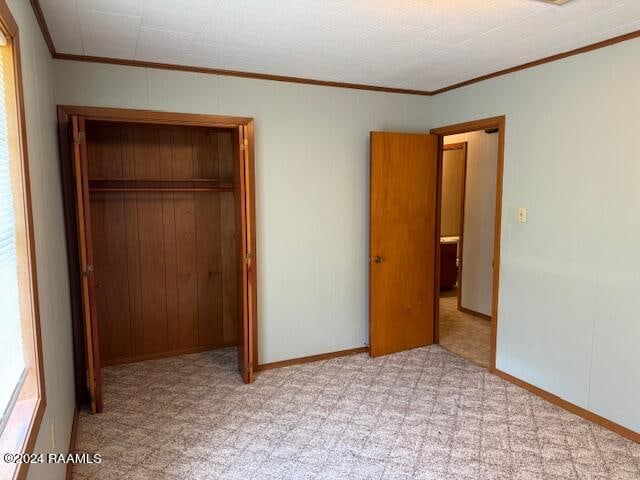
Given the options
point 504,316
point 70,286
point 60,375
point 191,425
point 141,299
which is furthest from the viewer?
point 141,299

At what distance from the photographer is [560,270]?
10.0ft

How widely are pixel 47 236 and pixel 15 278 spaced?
61cm

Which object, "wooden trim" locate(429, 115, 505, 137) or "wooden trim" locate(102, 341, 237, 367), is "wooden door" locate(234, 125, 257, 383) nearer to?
"wooden trim" locate(102, 341, 237, 367)

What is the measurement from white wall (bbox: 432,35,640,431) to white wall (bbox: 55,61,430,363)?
1122mm

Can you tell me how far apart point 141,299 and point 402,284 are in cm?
235

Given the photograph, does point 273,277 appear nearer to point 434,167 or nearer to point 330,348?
point 330,348

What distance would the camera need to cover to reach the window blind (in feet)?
4.82

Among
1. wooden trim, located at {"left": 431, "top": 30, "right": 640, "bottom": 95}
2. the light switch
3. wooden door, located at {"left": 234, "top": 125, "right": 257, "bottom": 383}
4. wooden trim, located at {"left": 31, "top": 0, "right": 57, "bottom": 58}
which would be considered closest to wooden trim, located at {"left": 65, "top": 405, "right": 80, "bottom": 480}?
wooden door, located at {"left": 234, "top": 125, "right": 257, "bottom": 383}

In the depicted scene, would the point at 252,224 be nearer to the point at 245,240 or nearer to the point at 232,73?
the point at 245,240

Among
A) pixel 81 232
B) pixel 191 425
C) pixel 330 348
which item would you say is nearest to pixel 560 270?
pixel 330 348

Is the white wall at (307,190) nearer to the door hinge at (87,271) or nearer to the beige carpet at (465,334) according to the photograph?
the beige carpet at (465,334)

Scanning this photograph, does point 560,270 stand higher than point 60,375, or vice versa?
point 560,270

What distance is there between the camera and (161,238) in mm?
3947

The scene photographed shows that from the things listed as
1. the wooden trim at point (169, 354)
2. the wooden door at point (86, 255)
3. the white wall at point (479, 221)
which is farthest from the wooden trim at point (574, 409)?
the wooden door at point (86, 255)
